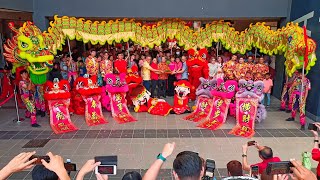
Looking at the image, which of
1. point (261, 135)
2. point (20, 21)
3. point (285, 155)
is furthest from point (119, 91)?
point (20, 21)

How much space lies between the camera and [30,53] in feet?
22.2

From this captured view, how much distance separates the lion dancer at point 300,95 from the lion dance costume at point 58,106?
535cm

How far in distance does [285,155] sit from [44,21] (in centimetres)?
799

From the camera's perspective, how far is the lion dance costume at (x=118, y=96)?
7.47 metres

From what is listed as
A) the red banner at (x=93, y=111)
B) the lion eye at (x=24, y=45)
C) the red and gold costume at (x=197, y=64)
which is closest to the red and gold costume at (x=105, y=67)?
the red banner at (x=93, y=111)

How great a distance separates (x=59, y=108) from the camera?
272 inches

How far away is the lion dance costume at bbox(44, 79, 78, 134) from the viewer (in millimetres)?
6777

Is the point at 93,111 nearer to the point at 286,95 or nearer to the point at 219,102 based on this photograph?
the point at 219,102

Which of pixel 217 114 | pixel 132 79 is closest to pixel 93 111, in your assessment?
pixel 132 79

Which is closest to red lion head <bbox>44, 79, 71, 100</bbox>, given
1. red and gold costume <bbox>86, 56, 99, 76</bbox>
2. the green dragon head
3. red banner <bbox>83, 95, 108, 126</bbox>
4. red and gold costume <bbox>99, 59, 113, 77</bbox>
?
Result: the green dragon head

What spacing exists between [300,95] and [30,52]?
21.3ft

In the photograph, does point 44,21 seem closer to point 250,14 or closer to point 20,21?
point 20,21

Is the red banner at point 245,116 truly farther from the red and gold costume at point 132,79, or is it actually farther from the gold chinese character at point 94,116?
the gold chinese character at point 94,116

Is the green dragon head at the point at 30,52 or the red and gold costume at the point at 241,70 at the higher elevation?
the green dragon head at the point at 30,52
